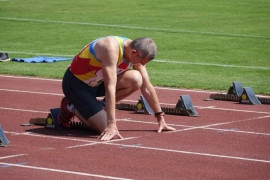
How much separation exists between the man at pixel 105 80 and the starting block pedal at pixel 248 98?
282cm

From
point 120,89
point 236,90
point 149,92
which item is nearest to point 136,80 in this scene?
point 149,92

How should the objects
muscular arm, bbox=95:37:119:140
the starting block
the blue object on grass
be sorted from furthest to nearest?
the blue object on grass < muscular arm, bbox=95:37:119:140 < the starting block

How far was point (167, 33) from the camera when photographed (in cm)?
2523

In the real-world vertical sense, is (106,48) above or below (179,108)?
above

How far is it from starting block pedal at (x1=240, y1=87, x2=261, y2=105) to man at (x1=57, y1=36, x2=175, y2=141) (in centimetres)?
282

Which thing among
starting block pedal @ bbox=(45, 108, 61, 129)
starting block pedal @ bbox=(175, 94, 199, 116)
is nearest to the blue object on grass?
starting block pedal @ bbox=(175, 94, 199, 116)

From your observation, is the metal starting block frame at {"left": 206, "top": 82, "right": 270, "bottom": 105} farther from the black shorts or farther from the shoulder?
the shoulder

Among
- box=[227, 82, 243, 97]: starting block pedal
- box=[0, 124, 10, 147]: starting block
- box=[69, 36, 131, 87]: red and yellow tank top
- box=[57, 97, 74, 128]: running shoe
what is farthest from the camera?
box=[227, 82, 243, 97]: starting block pedal

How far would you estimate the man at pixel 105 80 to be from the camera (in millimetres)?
10203

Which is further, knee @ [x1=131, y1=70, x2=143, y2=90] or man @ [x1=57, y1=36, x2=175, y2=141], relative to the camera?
knee @ [x1=131, y1=70, x2=143, y2=90]

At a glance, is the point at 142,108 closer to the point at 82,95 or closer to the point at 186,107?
the point at 186,107

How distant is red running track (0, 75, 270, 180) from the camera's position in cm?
862

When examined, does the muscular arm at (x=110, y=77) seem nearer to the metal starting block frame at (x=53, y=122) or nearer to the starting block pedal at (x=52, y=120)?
the metal starting block frame at (x=53, y=122)

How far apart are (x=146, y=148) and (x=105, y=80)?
1.00m
